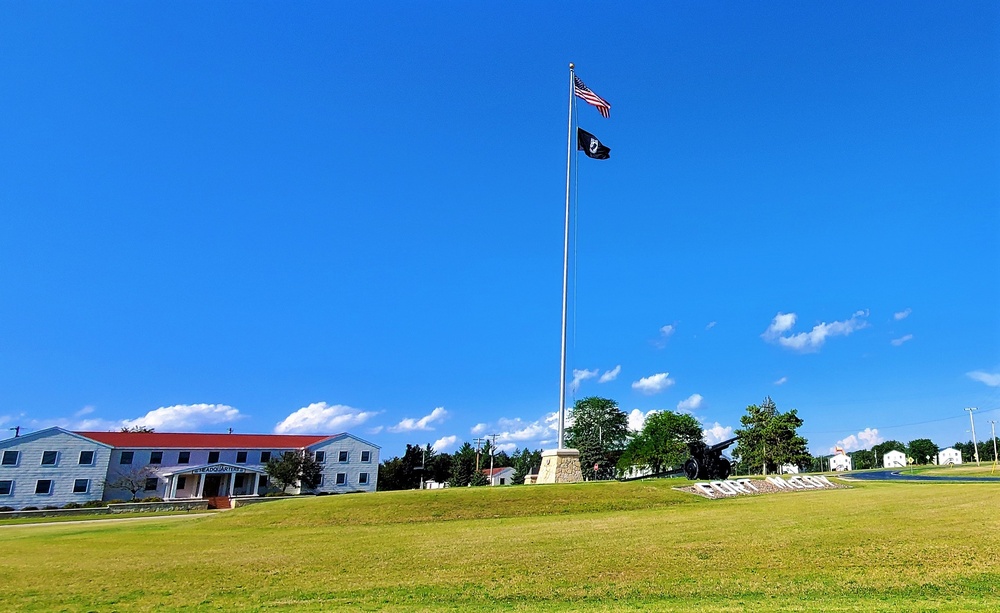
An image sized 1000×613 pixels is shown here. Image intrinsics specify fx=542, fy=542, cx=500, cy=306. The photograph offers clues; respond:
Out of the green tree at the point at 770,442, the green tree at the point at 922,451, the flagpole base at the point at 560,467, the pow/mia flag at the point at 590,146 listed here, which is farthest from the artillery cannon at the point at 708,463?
the green tree at the point at 922,451

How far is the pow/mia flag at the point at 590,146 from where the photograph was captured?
3462 centimetres

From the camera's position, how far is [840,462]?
167125mm

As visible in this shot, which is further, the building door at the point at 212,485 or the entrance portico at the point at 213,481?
the building door at the point at 212,485

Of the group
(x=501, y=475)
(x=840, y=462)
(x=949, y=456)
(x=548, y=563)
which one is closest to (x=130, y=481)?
(x=548, y=563)

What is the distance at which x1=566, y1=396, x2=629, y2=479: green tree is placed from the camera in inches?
3039

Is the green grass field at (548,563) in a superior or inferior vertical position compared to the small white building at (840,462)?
superior

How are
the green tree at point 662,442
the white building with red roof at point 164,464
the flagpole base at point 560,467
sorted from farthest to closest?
the green tree at point 662,442
the white building with red roof at point 164,464
the flagpole base at point 560,467

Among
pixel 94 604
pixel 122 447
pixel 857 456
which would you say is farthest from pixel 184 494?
pixel 857 456

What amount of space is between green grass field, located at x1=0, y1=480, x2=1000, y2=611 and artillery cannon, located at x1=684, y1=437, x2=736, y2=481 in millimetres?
9806

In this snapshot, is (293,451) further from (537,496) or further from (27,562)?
(27,562)

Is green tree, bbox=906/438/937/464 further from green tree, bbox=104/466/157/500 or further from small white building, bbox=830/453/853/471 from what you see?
green tree, bbox=104/466/157/500

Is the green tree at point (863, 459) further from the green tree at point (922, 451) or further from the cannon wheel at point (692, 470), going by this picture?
the cannon wheel at point (692, 470)

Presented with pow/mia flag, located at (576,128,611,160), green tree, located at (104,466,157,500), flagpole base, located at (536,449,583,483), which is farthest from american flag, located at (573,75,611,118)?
green tree, located at (104,466,157,500)

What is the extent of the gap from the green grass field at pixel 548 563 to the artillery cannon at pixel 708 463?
32.2ft
